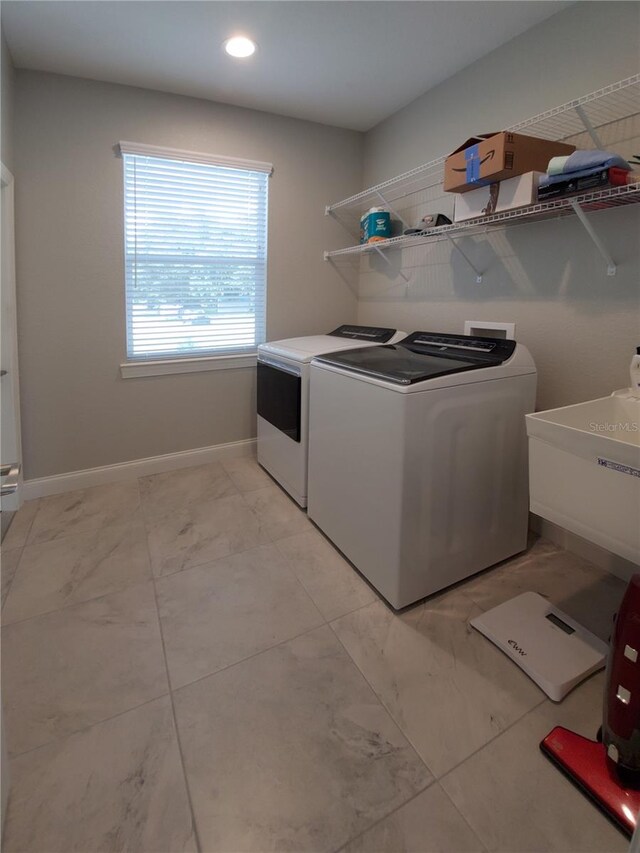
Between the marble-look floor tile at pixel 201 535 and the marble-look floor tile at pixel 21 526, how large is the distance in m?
0.60

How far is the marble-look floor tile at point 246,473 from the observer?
2.77m

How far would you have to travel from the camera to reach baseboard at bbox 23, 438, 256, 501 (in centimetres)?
259

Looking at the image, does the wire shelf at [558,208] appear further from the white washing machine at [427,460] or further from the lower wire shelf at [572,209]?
the white washing machine at [427,460]

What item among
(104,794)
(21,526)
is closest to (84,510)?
(21,526)

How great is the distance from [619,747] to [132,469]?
2.72 m

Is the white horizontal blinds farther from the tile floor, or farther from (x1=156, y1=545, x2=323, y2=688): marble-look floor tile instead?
(x1=156, y1=545, x2=323, y2=688): marble-look floor tile

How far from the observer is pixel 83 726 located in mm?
1226

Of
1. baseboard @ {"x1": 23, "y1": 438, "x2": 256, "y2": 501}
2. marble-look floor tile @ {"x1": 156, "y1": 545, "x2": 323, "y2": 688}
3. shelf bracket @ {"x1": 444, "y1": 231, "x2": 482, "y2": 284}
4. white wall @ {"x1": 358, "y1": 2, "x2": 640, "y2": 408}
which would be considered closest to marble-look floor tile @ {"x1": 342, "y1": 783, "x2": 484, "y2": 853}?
marble-look floor tile @ {"x1": 156, "y1": 545, "x2": 323, "y2": 688}

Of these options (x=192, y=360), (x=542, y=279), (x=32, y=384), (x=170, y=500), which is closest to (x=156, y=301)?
(x=192, y=360)

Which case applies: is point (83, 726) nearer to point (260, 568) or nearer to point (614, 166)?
point (260, 568)

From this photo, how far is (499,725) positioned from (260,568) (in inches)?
43.0

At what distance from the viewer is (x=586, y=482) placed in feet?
3.69

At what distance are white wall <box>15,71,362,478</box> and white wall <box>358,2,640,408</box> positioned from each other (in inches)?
33.6

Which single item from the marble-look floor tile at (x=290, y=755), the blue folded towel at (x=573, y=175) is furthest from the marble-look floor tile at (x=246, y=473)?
the blue folded towel at (x=573, y=175)
